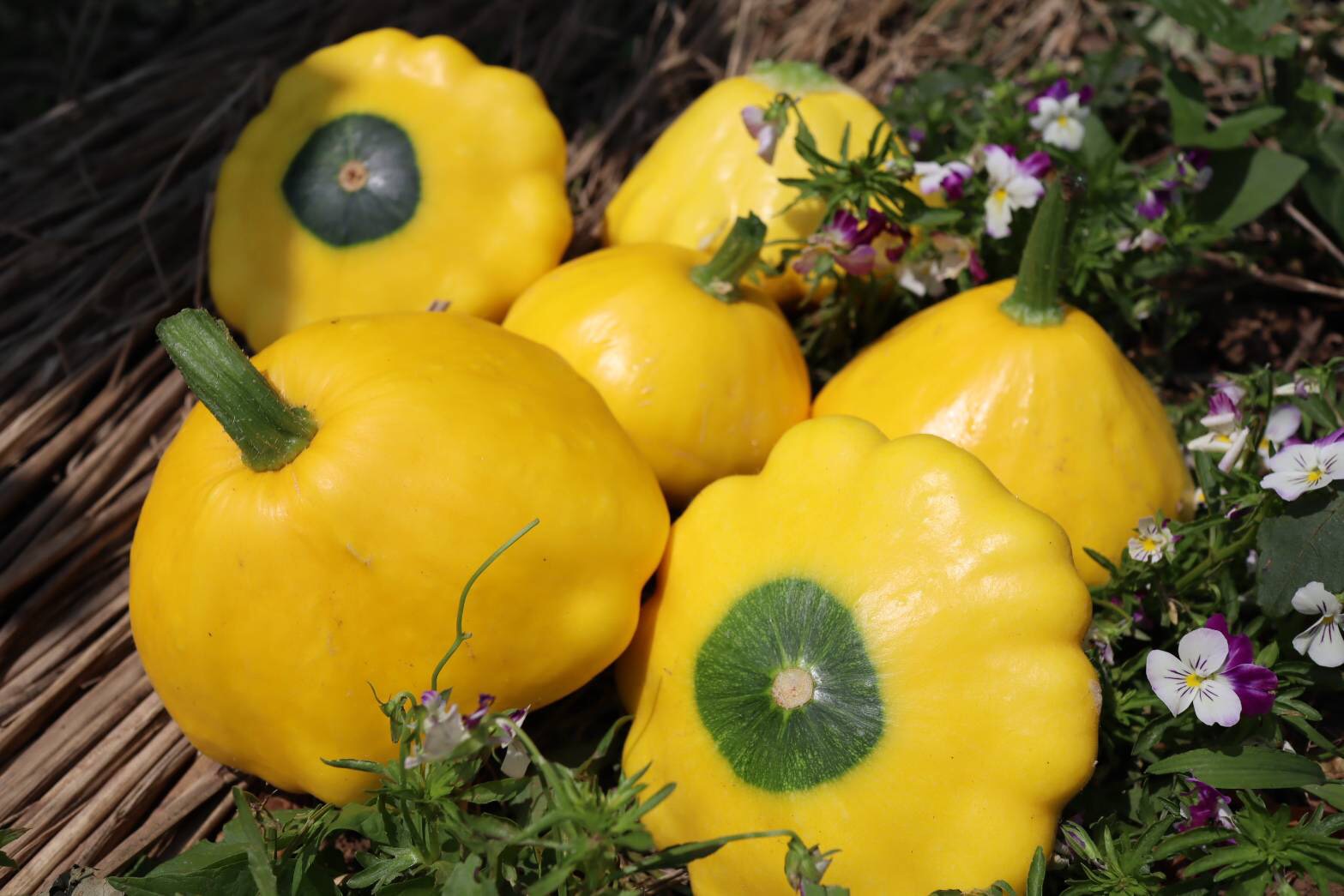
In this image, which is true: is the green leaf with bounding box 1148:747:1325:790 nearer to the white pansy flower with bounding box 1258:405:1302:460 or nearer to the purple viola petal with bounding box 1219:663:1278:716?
the purple viola petal with bounding box 1219:663:1278:716

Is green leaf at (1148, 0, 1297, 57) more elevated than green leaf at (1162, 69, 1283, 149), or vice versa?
green leaf at (1148, 0, 1297, 57)

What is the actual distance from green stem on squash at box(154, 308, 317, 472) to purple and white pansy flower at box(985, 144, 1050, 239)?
1.75 metres

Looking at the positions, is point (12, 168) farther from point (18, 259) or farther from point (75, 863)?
point (75, 863)

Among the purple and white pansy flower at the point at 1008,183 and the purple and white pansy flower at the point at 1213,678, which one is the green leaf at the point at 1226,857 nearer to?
the purple and white pansy flower at the point at 1213,678

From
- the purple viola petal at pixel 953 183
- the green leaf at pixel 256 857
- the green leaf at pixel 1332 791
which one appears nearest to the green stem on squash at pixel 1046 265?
the purple viola petal at pixel 953 183

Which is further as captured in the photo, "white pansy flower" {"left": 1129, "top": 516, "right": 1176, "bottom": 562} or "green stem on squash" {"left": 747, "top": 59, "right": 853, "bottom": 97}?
"green stem on squash" {"left": 747, "top": 59, "right": 853, "bottom": 97}

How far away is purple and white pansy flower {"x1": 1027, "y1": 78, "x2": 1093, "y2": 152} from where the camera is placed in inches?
111

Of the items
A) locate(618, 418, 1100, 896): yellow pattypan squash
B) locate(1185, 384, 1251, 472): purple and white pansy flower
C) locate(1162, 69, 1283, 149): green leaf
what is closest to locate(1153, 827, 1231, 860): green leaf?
locate(618, 418, 1100, 896): yellow pattypan squash

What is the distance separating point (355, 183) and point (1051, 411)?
189 centimetres

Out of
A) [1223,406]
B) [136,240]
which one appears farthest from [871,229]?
[136,240]

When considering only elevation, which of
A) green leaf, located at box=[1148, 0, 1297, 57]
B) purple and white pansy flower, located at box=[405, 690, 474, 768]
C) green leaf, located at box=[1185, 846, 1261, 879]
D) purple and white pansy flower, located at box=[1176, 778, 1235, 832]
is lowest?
purple and white pansy flower, located at box=[1176, 778, 1235, 832]

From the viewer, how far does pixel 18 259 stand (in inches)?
132

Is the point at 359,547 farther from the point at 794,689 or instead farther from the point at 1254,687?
the point at 1254,687

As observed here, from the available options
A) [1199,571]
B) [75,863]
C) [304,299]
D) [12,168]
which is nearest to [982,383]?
[1199,571]
